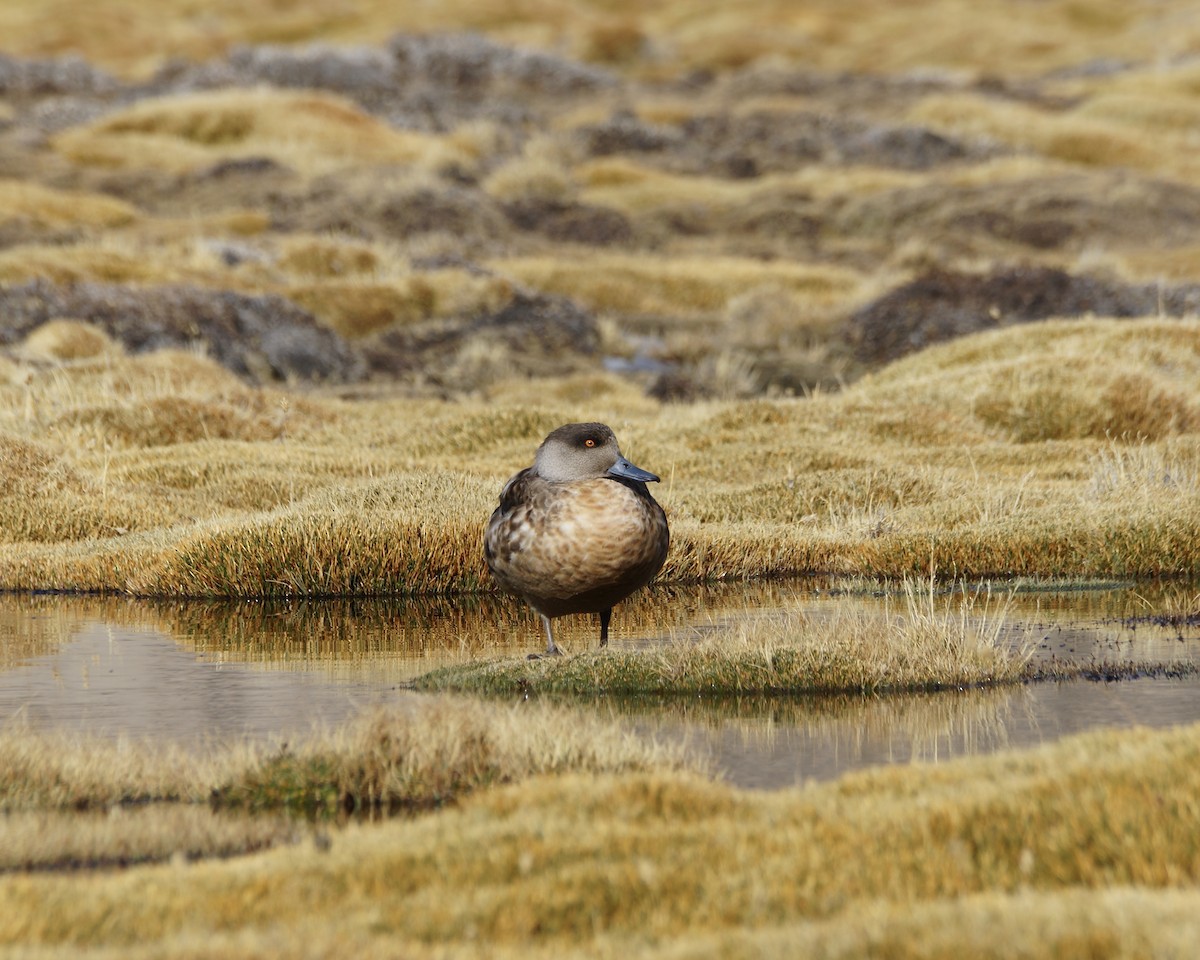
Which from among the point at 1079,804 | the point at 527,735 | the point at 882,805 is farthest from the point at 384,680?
the point at 1079,804

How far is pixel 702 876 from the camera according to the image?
5836 millimetres

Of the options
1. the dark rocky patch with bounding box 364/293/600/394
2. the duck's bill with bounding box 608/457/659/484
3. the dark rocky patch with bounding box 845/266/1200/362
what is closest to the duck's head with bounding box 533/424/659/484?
the duck's bill with bounding box 608/457/659/484

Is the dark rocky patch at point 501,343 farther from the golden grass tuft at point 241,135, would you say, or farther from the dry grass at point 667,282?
the golden grass tuft at point 241,135

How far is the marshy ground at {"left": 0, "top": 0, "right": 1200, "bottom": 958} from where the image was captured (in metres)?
5.80

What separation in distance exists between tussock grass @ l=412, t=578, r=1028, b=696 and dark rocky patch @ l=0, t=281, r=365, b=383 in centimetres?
1789

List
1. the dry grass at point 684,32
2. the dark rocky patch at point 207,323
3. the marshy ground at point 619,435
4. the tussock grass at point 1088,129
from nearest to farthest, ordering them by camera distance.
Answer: the marshy ground at point 619,435 < the dark rocky patch at point 207,323 < the tussock grass at point 1088,129 < the dry grass at point 684,32

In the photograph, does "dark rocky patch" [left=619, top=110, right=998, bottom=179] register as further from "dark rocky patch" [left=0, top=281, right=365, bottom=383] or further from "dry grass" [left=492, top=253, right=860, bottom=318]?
"dark rocky patch" [left=0, top=281, right=365, bottom=383]

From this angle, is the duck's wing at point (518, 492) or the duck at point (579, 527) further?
the duck's wing at point (518, 492)

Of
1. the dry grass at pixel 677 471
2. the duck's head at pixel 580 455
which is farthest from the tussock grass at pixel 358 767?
the dry grass at pixel 677 471

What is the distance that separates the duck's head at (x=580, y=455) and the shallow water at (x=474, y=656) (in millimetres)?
1290

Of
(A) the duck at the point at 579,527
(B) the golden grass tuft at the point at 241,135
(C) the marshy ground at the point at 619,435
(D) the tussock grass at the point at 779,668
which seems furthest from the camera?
(B) the golden grass tuft at the point at 241,135

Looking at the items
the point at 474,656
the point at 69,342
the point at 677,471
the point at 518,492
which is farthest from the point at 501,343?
the point at 518,492

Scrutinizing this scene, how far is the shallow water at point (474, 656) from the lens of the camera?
854cm

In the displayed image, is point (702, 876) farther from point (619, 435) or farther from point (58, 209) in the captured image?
point (58, 209)
